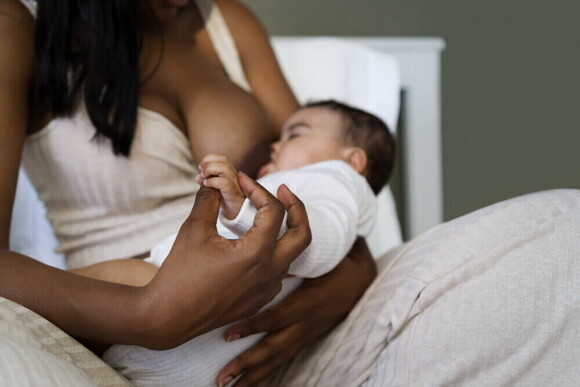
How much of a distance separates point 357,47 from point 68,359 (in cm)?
121

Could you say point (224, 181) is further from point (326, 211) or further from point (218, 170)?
point (326, 211)

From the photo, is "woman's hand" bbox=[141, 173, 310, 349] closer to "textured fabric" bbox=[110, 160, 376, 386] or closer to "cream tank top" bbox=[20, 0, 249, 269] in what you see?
"textured fabric" bbox=[110, 160, 376, 386]

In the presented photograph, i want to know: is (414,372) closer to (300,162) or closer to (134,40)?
(300,162)

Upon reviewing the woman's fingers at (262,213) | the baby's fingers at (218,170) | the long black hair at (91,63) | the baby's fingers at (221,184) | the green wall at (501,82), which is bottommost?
the green wall at (501,82)

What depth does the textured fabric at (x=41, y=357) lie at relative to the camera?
536 millimetres

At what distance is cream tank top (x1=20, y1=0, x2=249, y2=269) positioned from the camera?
1.03 metres

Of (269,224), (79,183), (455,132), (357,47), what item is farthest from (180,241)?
(455,132)

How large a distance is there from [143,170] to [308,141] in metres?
0.27

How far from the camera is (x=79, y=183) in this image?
1.05m

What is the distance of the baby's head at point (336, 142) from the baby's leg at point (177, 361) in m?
0.39

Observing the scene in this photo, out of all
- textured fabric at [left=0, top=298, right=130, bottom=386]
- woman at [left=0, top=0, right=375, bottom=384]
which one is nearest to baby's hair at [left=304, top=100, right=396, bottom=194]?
woman at [left=0, top=0, right=375, bottom=384]

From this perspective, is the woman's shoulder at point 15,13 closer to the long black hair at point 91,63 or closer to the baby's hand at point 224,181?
the long black hair at point 91,63

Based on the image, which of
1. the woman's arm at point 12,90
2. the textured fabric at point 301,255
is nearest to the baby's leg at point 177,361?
the textured fabric at point 301,255

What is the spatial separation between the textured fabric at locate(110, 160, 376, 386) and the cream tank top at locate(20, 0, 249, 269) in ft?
0.64
